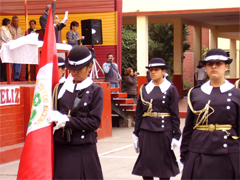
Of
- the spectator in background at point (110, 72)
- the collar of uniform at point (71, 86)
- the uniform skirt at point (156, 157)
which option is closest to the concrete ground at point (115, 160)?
the uniform skirt at point (156, 157)

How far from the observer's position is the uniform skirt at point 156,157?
18.5 ft

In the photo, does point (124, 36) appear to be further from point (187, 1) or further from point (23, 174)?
point (23, 174)

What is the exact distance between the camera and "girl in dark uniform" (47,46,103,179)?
3771 mm

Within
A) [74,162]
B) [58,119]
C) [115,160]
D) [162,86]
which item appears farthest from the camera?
[115,160]

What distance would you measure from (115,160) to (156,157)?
10.1ft

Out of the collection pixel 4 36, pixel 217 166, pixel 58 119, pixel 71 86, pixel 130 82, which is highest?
pixel 4 36

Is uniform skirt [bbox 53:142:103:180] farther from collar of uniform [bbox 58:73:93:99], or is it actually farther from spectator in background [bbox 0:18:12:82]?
spectator in background [bbox 0:18:12:82]

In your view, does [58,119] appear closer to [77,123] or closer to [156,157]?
[77,123]

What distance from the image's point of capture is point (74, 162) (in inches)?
149

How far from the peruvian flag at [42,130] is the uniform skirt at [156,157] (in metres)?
2.06

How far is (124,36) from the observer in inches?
1161

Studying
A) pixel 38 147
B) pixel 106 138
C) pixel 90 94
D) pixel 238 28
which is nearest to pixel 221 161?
pixel 90 94

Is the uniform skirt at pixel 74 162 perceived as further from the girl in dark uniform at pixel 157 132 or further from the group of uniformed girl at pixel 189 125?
the girl in dark uniform at pixel 157 132

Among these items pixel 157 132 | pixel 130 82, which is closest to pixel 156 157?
pixel 157 132
